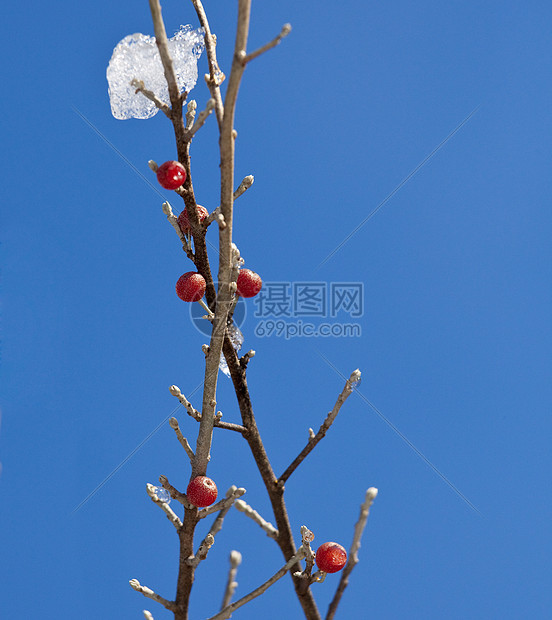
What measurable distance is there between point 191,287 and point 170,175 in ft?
0.77

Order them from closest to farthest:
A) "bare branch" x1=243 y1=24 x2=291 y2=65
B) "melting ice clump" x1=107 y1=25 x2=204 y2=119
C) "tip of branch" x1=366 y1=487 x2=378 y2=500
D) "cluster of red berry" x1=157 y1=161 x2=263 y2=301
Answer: "bare branch" x1=243 y1=24 x2=291 y2=65 → "cluster of red berry" x1=157 y1=161 x2=263 y2=301 → "melting ice clump" x1=107 y1=25 x2=204 y2=119 → "tip of branch" x1=366 y1=487 x2=378 y2=500

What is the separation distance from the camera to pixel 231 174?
3.51ft

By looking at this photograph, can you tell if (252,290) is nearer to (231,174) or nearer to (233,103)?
(231,174)

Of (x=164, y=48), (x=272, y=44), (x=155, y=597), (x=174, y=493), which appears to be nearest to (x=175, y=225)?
(x=164, y=48)

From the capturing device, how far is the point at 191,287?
1242 millimetres

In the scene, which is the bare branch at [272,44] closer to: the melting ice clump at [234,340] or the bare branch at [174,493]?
the melting ice clump at [234,340]

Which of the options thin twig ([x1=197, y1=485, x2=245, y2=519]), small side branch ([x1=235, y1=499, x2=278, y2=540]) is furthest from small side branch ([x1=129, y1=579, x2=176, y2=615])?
small side branch ([x1=235, y1=499, x2=278, y2=540])

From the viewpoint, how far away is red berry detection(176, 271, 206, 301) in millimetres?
1243

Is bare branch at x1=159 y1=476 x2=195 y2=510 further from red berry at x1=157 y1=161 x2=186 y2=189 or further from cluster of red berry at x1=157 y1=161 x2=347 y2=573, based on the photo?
red berry at x1=157 y1=161 x2=186 y2=189

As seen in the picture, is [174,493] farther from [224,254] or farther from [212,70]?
[212,70]

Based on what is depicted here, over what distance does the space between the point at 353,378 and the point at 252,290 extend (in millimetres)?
319

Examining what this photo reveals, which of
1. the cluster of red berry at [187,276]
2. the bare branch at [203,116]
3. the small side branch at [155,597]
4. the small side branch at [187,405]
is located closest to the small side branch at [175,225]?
the cluster of red berry at [187,276]

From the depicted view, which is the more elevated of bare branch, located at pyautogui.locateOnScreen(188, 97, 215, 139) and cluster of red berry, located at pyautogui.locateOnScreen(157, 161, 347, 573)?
bare branch, located at pyautogui.locateOnScreen(188, 97, 215, 139)

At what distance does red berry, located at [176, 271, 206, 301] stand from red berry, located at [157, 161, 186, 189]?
19 cm
